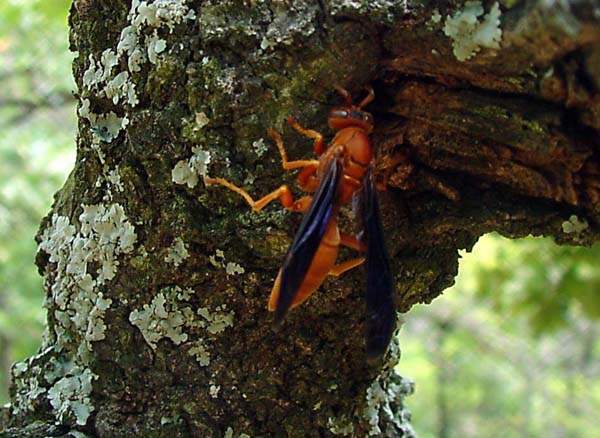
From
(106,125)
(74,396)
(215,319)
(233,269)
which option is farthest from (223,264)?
(74,396)

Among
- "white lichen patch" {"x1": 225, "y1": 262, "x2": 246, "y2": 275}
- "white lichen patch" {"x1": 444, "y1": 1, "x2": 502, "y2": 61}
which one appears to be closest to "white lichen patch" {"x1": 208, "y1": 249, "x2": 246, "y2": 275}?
"white lichen patch" {"x1": 225, "y1": 262, "x2": 246, "y2": 275}

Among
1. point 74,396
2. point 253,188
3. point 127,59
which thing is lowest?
point 74,396

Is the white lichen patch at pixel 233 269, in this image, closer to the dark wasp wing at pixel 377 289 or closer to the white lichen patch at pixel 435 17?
the dark wasp wing at pixel 377 289

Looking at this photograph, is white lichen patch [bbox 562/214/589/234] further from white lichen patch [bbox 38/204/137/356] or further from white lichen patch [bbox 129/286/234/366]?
white lichen patch [bbox 38/204/137/356]

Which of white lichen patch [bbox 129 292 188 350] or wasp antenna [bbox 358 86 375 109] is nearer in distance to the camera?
wasp antenna [bbox 358 86 375 109]

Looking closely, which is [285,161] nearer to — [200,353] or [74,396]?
[200,353]

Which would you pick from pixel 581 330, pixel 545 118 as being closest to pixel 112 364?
pixel 545 118

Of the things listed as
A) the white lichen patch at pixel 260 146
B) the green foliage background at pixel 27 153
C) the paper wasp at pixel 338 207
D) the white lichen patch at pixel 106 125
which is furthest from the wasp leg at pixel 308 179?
the green foliage background at pixel 27 153
